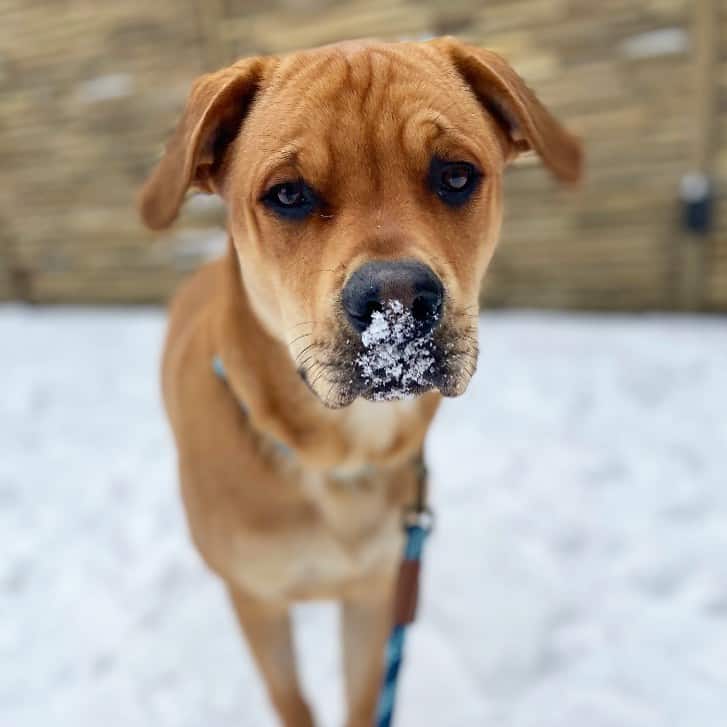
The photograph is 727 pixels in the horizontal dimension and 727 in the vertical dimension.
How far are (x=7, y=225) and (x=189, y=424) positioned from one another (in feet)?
16.0

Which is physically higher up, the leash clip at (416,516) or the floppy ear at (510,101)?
the floppy ear at (510,101)

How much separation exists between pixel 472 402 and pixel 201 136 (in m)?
2.61

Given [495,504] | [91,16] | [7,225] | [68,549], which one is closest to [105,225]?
[7,225]

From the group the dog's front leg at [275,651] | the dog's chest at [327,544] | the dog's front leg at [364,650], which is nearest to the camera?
the dog's chest at [327,544]

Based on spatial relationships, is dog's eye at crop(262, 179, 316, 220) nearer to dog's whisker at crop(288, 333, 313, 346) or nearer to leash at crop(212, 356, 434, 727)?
dog's whisker at crop(288, 333, 313, 346)

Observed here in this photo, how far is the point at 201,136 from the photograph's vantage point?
145 cm

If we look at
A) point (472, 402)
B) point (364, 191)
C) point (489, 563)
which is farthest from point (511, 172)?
point (364, 191)

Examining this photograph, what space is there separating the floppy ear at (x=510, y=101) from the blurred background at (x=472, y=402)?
5.09 ft

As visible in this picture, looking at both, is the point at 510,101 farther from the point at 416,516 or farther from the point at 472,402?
the point at 472,402

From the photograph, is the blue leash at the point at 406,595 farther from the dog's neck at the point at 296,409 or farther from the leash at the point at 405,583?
the dog's neck at the point at 296,409

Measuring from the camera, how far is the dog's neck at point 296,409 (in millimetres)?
1625

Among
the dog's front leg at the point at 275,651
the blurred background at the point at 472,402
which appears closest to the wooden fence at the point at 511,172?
the blurred background at the point at 472,402

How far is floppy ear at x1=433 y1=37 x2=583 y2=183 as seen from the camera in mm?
1486

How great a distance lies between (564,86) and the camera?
161 inches
